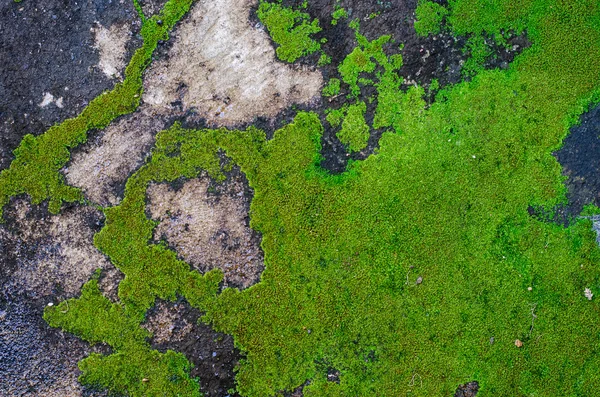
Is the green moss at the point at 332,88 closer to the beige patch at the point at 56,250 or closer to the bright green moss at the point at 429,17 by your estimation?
the bright green moss at the point at 429,17

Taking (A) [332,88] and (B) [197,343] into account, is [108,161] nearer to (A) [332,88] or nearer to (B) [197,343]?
(B) [197,343]

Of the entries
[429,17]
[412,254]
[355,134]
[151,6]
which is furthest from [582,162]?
[151,6]

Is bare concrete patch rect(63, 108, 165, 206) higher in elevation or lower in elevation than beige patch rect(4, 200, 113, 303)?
higher

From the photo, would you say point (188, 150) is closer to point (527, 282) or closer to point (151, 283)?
point (151, 283)

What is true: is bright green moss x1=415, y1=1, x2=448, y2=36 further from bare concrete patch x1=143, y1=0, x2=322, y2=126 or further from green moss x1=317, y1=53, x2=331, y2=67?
bare concrete patch x1=143, y1=0, x2=322, y2=126

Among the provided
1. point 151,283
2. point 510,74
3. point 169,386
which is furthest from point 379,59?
point 169,386

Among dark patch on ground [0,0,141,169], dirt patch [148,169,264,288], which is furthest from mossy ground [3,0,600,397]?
dark patch on ground [0,0,141,169]
